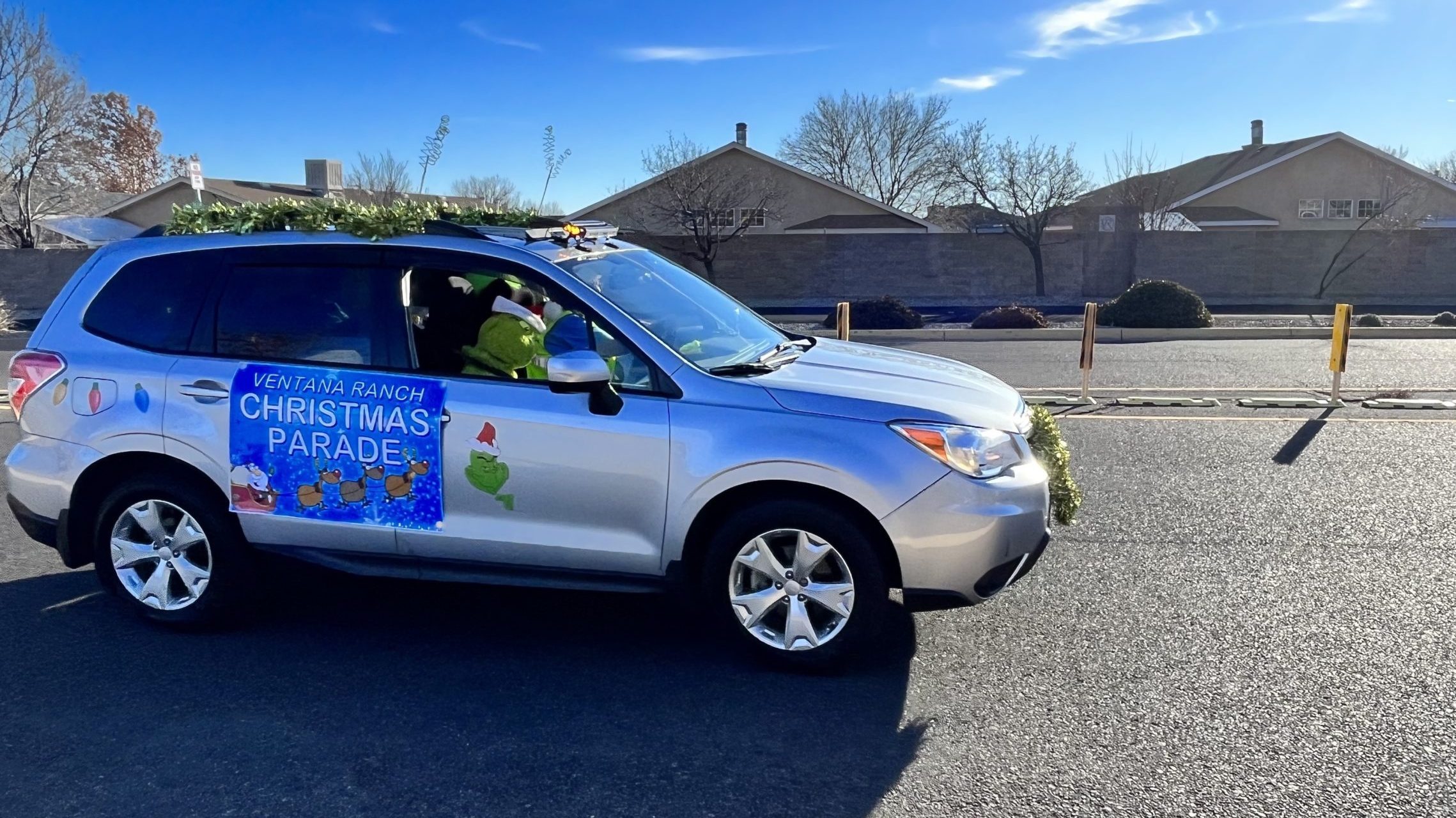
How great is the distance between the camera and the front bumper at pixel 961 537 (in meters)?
4.19

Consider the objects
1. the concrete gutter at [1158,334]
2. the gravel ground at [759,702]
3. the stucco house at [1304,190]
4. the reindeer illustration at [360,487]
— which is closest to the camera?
the gravel ground at [759,702]

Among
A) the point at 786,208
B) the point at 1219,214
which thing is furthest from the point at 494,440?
the point at 1219,214

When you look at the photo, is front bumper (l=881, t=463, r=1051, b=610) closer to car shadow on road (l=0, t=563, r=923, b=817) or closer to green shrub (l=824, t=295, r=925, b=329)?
car shadow on road (l=0, t=563, r=923, b=817)

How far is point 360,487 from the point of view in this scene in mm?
4676

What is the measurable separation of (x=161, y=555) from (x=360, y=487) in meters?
1.09

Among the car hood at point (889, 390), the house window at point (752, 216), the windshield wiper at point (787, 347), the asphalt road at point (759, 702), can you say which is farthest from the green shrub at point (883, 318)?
the car hood at point (889, 390)

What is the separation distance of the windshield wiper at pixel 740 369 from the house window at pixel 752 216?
28817mm

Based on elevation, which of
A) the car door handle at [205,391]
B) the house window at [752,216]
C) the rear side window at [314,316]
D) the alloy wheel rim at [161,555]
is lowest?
the alloy wheel rim at [161,555]

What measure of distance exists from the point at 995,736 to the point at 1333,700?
1375 millimetres

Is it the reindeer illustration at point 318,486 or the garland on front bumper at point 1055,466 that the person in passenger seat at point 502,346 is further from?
the garland on front bumper at point 1055,466

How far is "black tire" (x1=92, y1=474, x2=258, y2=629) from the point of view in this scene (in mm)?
4852

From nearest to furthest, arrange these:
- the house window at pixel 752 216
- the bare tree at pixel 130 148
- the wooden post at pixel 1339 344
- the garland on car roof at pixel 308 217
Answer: the garland on car roof at pixel 308 217
the wooden post at pixel 1339 344
the house window at pixel 752 216
the bare tree at pixel 130 148

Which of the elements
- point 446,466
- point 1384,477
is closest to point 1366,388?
point 1384,477

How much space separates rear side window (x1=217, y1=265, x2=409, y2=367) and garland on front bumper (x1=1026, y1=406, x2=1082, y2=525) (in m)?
3.00
